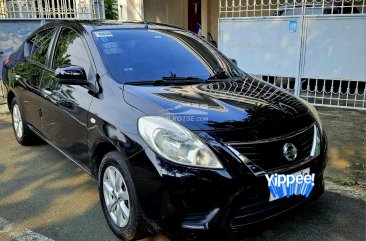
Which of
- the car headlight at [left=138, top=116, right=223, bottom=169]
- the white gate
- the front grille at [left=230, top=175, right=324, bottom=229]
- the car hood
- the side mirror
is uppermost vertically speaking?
the white gate

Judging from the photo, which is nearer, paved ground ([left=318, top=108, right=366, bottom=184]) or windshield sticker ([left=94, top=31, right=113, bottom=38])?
windshield sticker ([left=94, top=31, right=113, bottom=38])

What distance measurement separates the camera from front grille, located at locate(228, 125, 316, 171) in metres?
2.32

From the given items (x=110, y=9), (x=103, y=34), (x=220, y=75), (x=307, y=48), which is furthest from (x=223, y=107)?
(x=110, y=9)

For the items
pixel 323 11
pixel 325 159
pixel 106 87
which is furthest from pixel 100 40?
pixel 323 11

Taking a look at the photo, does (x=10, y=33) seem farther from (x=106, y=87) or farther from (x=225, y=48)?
(x=106, y=87)

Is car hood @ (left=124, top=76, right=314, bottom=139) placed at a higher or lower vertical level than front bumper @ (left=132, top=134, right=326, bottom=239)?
higher

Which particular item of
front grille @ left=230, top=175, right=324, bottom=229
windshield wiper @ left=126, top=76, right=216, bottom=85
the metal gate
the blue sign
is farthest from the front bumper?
the blue sign

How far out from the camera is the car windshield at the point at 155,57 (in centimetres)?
313

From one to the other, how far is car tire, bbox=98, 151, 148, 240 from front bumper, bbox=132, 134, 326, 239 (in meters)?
0.20

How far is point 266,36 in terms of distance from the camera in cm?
665

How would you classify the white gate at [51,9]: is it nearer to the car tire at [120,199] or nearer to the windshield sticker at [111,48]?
the windshield sticker at [111,48]

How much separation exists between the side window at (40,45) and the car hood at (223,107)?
1.76 metres

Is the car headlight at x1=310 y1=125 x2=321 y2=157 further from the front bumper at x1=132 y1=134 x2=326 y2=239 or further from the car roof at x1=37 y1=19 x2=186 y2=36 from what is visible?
the car roof at x1=37 y1=19 x2=186 y2=36

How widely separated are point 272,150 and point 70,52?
225 centimetres
